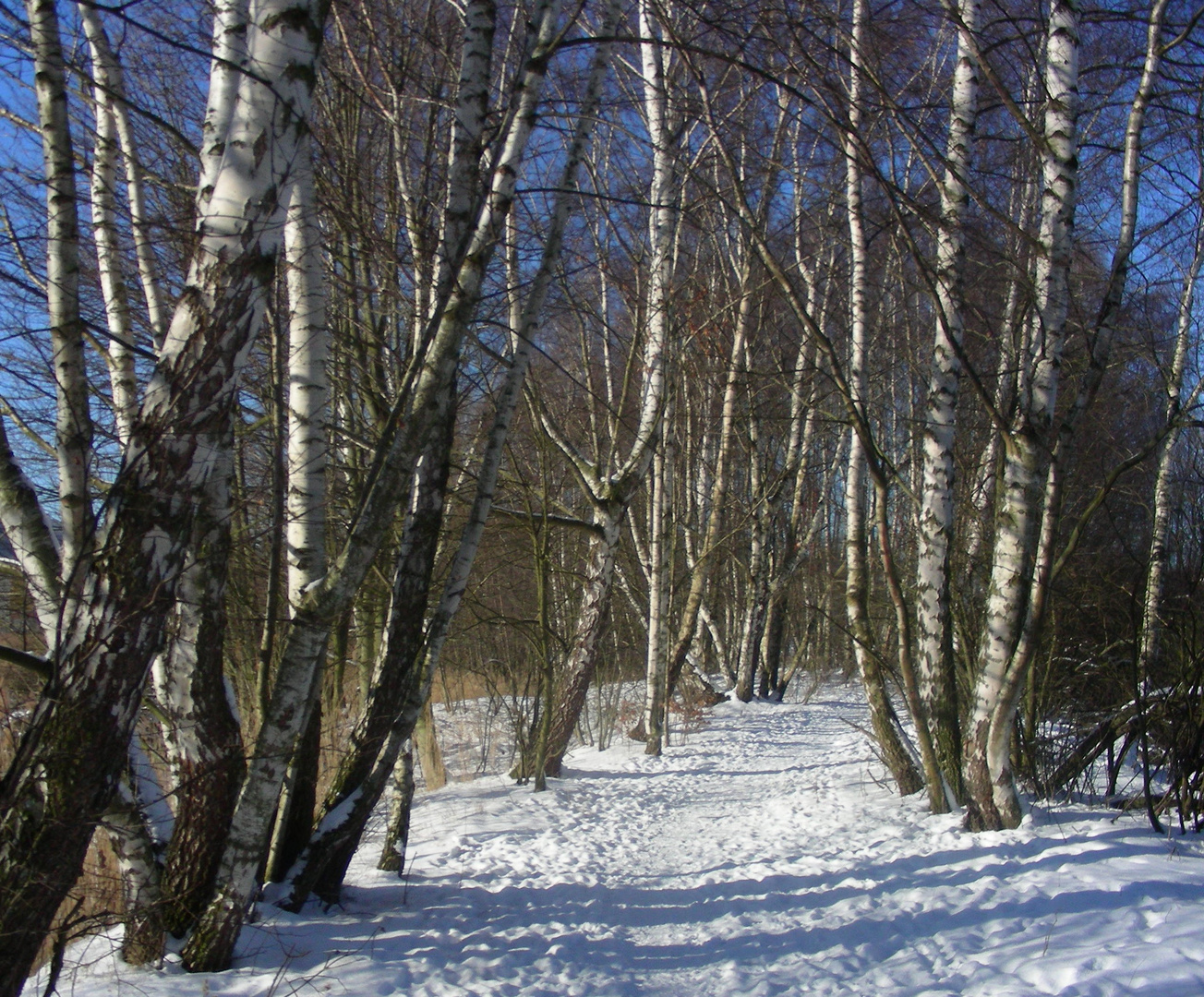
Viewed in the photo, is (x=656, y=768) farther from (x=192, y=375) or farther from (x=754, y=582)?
(x=192, y=375)

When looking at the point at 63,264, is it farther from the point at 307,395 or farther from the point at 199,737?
the point at 199,737

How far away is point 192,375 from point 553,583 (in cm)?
873

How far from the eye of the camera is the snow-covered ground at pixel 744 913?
3320mm


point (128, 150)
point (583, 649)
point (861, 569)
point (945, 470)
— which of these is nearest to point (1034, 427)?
point (945, 470)

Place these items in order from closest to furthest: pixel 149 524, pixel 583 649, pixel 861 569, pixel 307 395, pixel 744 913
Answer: pixel 149 524, pixel 307 395, pixel 744 913, pixel 861 569, pixel 583 649

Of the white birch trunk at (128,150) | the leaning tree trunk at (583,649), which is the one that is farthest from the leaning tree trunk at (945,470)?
the white birch trunk at (128,150)

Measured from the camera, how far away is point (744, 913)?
4.35 metres

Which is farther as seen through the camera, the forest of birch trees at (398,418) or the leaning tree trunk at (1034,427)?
the leaning tree trunk at (1034,427)

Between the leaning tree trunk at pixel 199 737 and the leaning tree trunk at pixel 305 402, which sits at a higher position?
the leaning tree trunk at pixel 305 402

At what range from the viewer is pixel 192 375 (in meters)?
2.71

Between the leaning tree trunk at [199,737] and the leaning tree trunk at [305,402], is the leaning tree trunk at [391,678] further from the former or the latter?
the leaning tree trunk at [199,737]

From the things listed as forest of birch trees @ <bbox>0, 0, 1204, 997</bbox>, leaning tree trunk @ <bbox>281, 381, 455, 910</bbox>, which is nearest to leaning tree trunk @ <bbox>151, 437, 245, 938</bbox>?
forest of birch trees @ <bbox>0, 0, 1204, 997</bbox>

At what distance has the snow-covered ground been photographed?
3.32 metres

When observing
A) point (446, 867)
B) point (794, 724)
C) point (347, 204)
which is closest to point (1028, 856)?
point (446, 867)
